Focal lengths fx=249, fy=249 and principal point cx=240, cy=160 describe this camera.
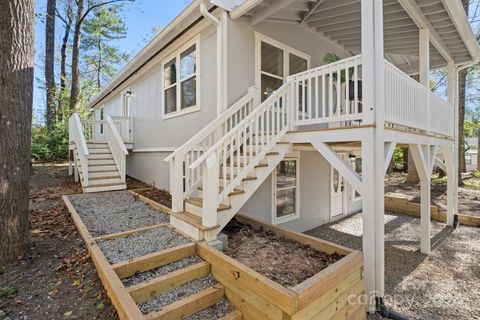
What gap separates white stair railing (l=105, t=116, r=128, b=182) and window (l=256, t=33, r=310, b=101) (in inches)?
176

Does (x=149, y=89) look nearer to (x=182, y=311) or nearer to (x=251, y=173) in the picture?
(x=251, y=173)

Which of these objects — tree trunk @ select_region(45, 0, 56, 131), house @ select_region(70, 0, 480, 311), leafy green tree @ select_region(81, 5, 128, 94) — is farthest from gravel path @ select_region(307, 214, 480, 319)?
leafy green tree @ select_region(81, 5, 128, 94)

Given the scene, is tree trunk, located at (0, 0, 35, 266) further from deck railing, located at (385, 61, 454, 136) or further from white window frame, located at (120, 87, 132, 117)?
white window frame, located at (120, 87, 132, 117)

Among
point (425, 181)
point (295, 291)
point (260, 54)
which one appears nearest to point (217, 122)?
A: point (260, 54)

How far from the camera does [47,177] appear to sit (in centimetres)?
966

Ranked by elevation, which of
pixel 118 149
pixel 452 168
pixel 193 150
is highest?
pixel 118 149

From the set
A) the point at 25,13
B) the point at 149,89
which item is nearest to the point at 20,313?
the point at 25,13

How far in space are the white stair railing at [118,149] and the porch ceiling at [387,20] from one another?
5114mm

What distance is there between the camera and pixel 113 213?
16.4 feet

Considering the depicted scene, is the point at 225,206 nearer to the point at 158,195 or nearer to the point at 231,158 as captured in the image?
the point at 231,158

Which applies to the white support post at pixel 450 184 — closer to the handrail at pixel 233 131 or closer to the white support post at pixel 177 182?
the handrail at pixel 233 131

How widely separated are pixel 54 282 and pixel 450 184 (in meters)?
9.29

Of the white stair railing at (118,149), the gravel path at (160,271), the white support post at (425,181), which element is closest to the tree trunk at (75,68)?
the white stair railing at (118,149)

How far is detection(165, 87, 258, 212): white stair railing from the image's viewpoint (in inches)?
149
